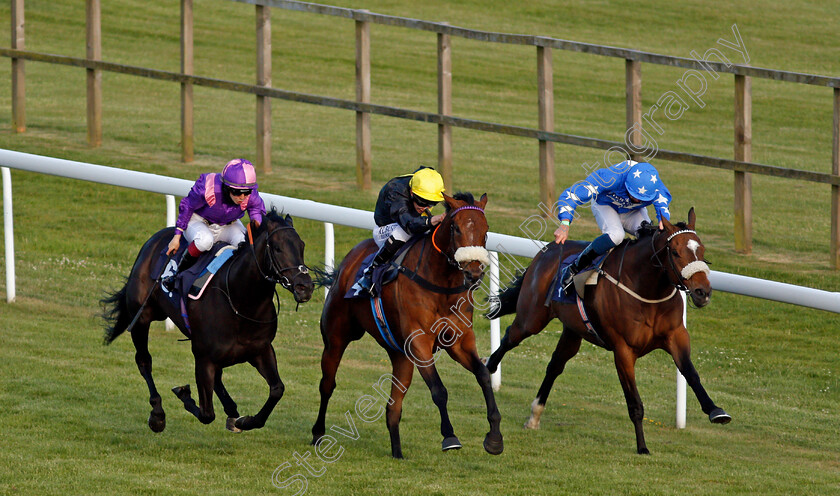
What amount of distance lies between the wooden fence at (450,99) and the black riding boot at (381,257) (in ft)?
11.4

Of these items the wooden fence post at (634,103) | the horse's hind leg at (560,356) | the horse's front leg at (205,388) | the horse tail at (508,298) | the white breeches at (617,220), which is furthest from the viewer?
the wooden fence post at (634,103)

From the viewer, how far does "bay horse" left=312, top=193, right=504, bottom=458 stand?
22.2 feet

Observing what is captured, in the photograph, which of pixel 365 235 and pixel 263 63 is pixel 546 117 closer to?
pixel 365 235

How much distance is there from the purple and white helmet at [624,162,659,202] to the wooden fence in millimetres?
2650

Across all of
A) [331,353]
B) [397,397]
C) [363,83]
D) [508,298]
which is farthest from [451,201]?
[363,83]

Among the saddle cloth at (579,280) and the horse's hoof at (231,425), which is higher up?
the saddle cloth at (579,280)

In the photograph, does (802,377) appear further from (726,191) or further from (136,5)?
(136,5)

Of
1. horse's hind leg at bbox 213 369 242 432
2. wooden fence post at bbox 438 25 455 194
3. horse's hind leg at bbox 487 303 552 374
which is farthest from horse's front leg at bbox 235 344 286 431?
wooden fence post at bbox 438 25 455 194

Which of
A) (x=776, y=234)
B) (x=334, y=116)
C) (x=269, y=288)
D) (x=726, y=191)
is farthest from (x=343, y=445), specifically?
(x=334, y=116)

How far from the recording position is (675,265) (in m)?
7.02

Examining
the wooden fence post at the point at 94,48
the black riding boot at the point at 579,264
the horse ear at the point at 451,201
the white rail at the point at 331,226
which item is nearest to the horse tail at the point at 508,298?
the white rail at the point at 331,226

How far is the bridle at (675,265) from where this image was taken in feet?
22.6

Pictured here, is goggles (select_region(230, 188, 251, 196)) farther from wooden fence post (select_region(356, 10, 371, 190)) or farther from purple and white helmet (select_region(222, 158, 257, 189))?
wooden fence post (select_region(356, 10, 371, 190))

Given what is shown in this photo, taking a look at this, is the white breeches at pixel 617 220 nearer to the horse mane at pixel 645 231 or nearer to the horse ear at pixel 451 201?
the horse mane at pixel 645 231
